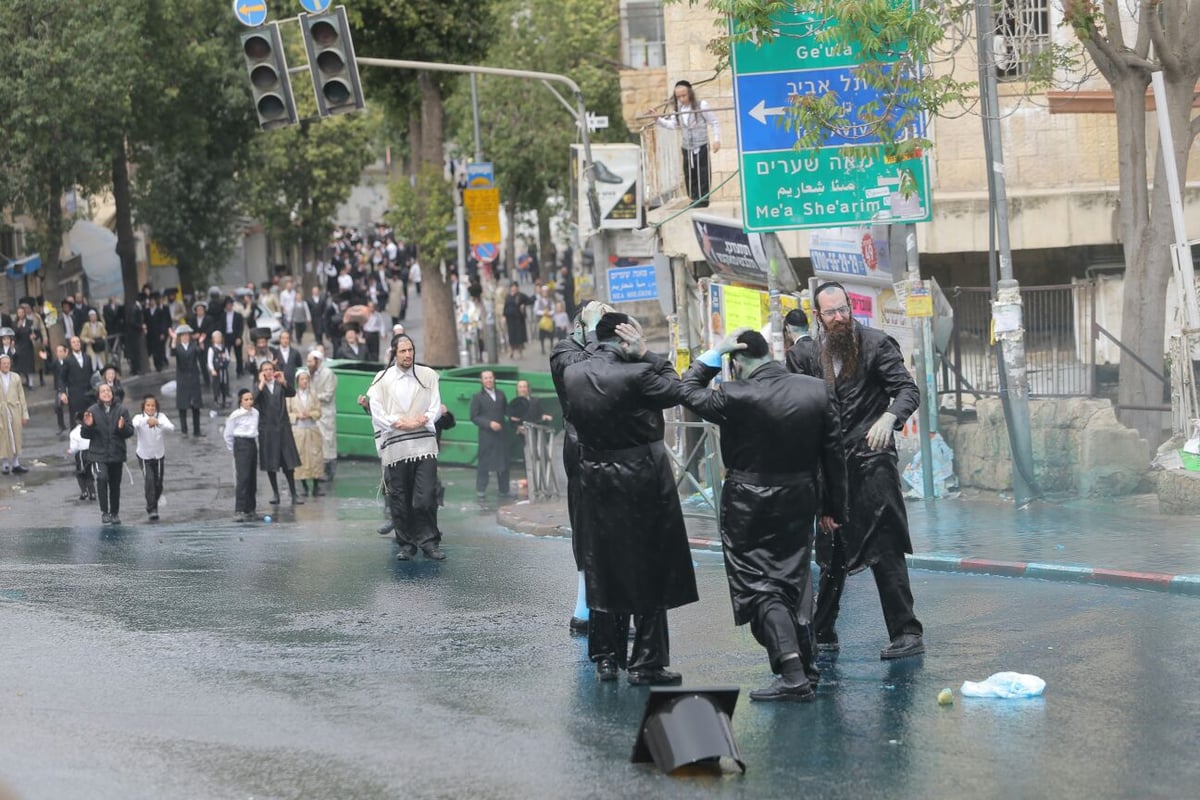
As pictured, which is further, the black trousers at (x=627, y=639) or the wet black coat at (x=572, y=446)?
the wet black coat at (x=572, y=446)

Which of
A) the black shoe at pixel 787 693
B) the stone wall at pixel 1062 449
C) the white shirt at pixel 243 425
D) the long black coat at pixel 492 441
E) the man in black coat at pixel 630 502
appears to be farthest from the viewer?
the long black coat at pixel 492 441

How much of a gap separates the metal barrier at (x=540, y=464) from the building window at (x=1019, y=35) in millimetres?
6218

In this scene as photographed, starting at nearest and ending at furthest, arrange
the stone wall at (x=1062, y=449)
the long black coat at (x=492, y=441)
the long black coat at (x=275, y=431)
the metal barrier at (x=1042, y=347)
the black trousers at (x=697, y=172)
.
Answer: the stone wall at (x=1062, y=449)
the metal barrier at (x=1042, y=347)
the long black coat at (x=275, y=431)
the long black coat at (x=492, y=441)
the black trousers at (x=697, y=172)

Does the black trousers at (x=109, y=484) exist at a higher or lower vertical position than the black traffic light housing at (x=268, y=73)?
lower

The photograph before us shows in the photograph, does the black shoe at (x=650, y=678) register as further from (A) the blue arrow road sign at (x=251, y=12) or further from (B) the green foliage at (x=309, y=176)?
(B) the green foliage at (x=309, y=176)

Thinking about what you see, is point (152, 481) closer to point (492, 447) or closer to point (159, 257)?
point (492, 447)

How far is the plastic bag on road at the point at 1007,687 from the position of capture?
8523 millimetres

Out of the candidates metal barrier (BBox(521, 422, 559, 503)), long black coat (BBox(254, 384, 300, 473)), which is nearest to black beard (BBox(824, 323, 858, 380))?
metal barrier (BBox(521, 422, 559, 503))

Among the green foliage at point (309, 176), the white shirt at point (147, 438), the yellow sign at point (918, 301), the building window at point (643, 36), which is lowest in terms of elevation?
the white shirt at point (147, 438)

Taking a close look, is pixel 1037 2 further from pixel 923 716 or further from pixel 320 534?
pixel 923 716

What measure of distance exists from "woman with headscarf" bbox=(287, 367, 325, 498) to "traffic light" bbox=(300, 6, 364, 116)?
451 centimetres

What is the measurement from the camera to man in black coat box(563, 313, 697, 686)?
8914 mm

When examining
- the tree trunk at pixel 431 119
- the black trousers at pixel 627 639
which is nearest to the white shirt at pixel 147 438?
the black trousers at pixel 627 639

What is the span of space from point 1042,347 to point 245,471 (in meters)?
8.46
